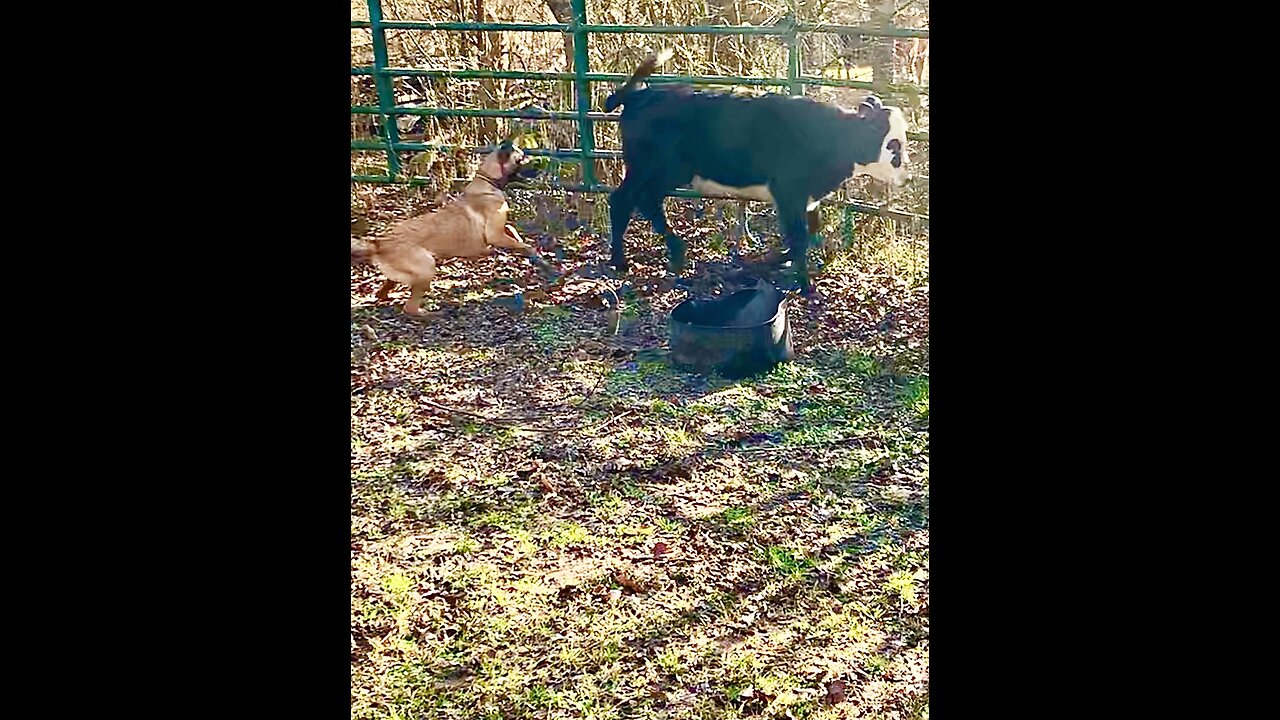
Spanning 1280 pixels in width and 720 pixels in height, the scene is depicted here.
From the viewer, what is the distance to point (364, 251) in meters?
4.75

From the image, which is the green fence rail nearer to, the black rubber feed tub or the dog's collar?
the dog's collar

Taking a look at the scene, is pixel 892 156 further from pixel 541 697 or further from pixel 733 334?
pixel 541 697

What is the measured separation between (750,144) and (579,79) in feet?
3.75

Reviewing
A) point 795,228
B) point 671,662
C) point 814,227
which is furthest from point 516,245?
point 671,662

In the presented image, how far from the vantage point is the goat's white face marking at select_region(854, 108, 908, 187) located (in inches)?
178

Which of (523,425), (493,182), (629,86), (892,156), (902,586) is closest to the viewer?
(902,586)

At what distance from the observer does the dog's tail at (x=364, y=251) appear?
15.4 ft

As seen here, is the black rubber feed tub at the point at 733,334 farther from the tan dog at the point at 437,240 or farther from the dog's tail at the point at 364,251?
the dog's tail at the point at 364,251

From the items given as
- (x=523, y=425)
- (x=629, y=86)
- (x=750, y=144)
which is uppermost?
(x=629, y=86)
